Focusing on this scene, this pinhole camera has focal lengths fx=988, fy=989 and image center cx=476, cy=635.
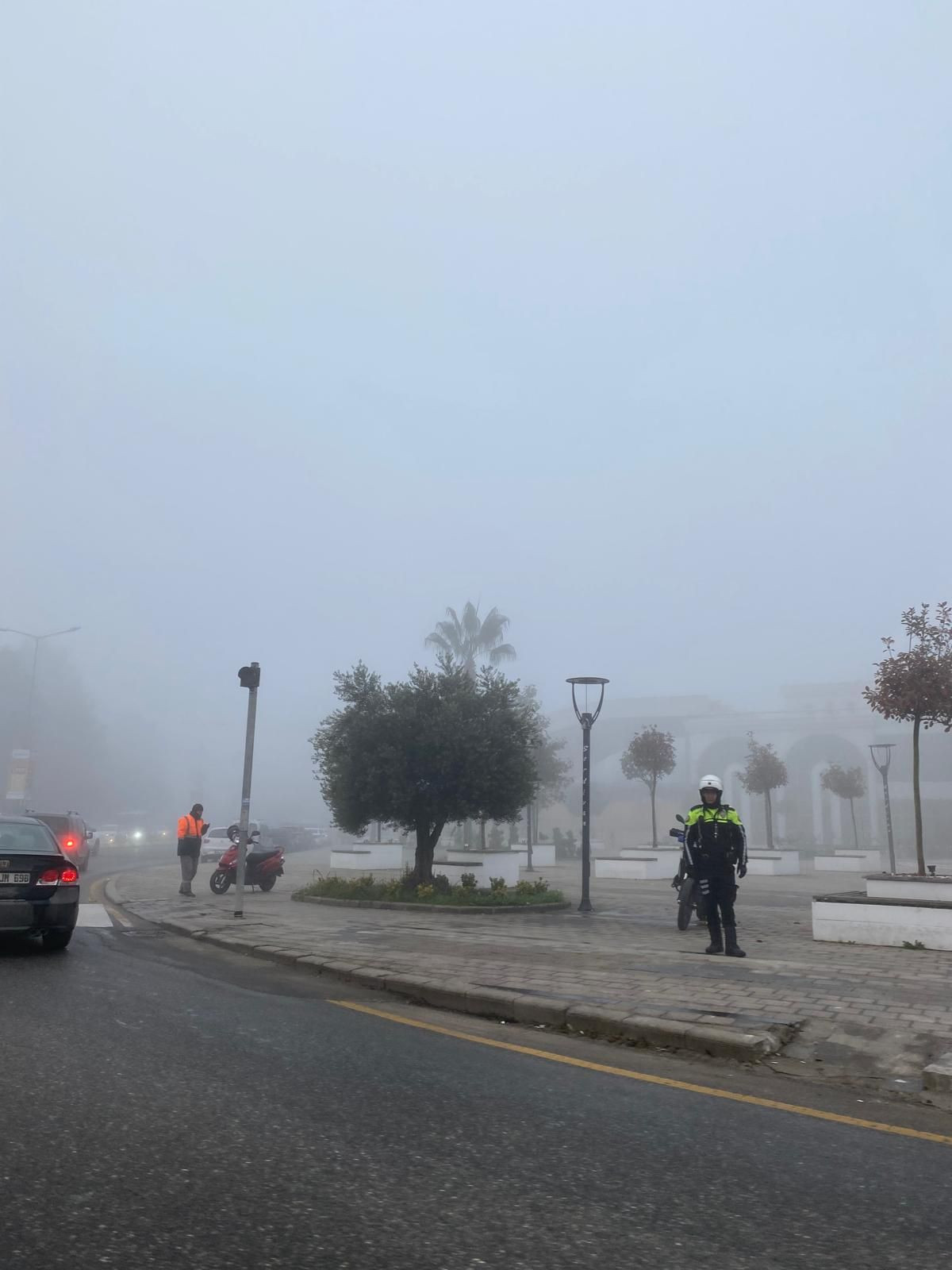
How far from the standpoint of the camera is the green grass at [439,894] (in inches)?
651

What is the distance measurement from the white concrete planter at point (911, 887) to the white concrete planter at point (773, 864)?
52.6ft

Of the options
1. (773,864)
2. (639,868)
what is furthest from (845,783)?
(639,868)

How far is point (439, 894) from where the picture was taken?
56.8ft

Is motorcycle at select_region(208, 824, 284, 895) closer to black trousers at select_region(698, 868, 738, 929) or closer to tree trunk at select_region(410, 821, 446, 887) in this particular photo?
tree trunk at select_region(410, 821, 446, 887)

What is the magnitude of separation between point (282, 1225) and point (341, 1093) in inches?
66.5

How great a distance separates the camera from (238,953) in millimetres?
10727

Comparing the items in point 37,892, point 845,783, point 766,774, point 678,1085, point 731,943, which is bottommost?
point 678,1085

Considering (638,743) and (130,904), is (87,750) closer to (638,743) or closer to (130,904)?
(638,743)

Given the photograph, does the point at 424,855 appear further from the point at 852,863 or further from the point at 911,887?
the point at 852,863

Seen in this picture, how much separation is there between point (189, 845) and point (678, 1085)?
48.6ft

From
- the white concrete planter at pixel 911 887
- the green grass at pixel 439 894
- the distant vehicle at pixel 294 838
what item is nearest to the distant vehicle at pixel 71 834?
the green grass at pixel 439 894

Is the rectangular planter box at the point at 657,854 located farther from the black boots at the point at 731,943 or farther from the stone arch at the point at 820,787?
the stone arch at the point at 820,787

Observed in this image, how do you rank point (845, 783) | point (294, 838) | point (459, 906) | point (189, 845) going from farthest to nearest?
point (294, 838), point (845, 783), point (189, 845), point (459, 906)

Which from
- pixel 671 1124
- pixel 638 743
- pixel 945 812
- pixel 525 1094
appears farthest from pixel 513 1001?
pixel 945 812
